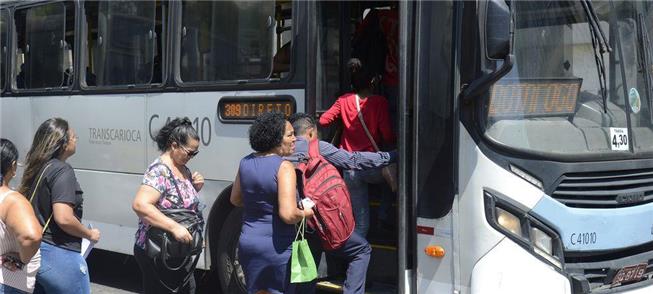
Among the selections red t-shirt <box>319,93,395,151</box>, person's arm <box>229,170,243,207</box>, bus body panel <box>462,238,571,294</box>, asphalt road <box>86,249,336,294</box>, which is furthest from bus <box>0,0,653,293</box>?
asphalt road <box>86,249,336,294</box>

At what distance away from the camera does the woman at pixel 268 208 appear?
449 cm

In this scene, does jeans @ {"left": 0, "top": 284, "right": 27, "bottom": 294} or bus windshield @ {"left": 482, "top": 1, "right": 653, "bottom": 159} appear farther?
bus windshield @ {"left": 482, "top": 1, "right": 653, "bottom": 159}

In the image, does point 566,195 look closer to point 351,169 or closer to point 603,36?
point 603,36

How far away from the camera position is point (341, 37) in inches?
237

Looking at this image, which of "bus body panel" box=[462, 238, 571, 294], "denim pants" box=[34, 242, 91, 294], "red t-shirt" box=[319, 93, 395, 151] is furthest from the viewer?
"red t-shirt" box=[319, 93, 395, 151]

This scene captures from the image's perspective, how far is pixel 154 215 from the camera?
4.66 m

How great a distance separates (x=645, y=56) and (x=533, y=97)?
105cm

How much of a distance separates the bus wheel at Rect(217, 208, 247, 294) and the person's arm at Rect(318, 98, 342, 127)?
111cm

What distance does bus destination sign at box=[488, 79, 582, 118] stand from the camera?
4684 mm

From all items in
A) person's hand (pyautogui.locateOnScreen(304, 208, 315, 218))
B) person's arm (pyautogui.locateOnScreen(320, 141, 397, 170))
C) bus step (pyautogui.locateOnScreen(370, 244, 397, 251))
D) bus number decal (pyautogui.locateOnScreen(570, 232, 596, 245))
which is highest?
person's arm (pyautogui.locateOnScreen(320, 141, 397, 170))

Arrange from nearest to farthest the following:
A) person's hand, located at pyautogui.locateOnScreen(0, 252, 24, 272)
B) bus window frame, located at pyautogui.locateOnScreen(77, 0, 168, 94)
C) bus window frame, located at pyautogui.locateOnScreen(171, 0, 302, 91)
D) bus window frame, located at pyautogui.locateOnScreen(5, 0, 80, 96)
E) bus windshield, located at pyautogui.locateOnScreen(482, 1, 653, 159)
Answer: person's hand, located at pyautogui.locateOnScreen(0, 252, 24, 272)
bus windshield, located at pyautogui.locateOnScreen(482, 1, 653, 159)
bus window frame, located at pyautogui.locateOnScreen(171, 0, 302, 91)
bus window frame, located at pyautogui.locateOnScreen(77, 0, 168, 94)
bus window frame, located at pyautogui.locateOnScreen(5, 0, 80, 96)

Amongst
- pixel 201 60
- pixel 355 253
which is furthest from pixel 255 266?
pixel 201 60

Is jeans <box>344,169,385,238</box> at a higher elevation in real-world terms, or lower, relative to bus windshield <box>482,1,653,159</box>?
lower

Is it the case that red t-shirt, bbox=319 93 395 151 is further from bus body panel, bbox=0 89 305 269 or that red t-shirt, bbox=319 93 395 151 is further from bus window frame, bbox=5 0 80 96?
bus window frame, bbox=5 0 80 96
